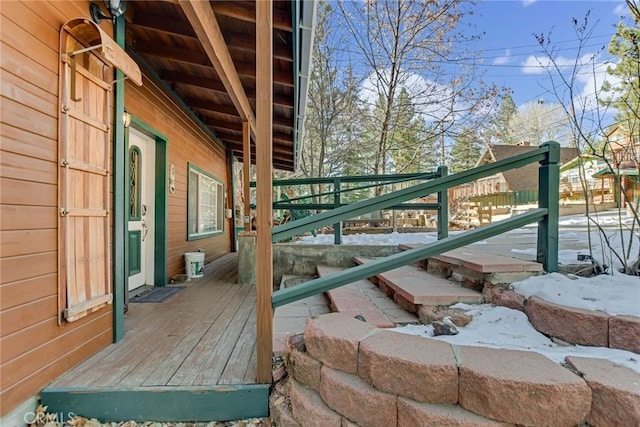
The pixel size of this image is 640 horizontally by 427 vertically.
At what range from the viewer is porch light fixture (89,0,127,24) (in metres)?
2.06

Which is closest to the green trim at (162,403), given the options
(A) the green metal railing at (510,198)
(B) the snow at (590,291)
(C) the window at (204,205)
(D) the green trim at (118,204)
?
(D) the green trim at (118,204)

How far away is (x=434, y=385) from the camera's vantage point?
3.71 feet

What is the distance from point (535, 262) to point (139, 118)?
4.00 meters

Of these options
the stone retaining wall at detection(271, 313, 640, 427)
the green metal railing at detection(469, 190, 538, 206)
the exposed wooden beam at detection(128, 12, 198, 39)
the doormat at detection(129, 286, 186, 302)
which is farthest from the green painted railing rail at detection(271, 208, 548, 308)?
the green metal railing at detection(469, 190, 538, 206)

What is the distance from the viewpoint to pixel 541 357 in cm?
116

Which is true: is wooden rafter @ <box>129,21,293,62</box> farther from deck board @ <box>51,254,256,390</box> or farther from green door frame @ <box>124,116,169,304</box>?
deck board @ <box>51,254,256,390</box>

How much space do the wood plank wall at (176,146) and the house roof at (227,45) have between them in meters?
0.29

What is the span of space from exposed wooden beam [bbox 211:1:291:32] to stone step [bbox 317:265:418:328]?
2302 millimetres

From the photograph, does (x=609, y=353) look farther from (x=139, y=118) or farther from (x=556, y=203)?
(x=139, y=118)

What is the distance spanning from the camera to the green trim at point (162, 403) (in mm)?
1546

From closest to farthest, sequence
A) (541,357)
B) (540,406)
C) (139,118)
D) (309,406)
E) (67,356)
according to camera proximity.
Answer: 1. (540,406)
2. (541,357)
3. (309,406)
4. (67,356)
5. (139,118)

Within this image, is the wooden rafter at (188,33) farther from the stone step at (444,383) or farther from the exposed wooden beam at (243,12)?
the stone step at (444,383)

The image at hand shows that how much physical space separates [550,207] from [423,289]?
92 centimetres

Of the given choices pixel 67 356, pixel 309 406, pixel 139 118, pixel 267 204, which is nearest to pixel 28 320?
pixel 67 356
